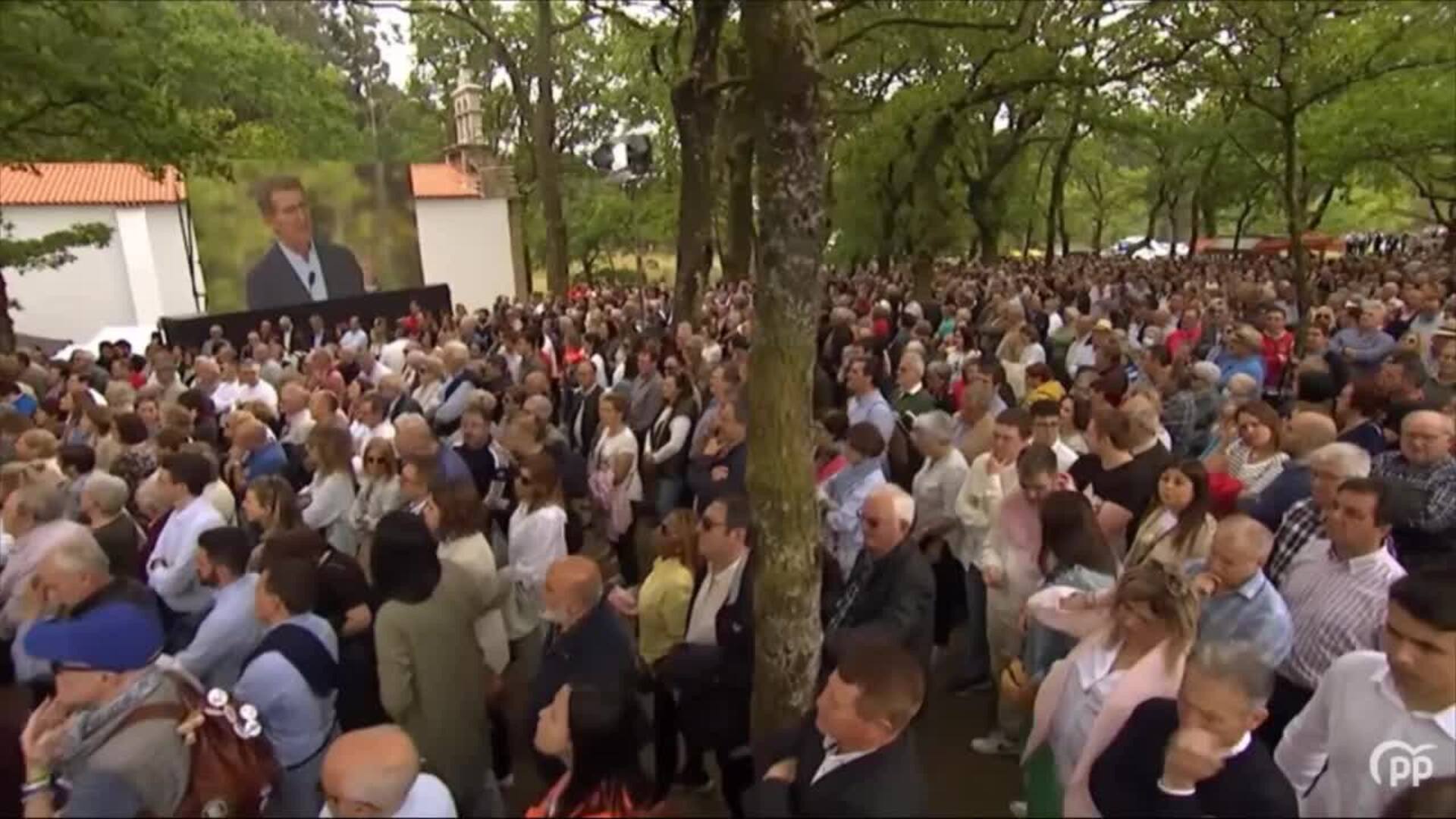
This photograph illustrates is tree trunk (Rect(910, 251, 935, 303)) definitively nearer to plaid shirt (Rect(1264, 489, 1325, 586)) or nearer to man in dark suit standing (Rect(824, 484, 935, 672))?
plaid shirt (Rect(1264, 489, 1325, 586))

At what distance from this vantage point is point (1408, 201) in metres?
56.7

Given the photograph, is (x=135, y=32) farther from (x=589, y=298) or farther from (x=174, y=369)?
(x=589, y=298)

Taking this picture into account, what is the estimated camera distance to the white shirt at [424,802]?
2.51 meters

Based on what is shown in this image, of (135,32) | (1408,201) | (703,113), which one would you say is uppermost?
(135,32)

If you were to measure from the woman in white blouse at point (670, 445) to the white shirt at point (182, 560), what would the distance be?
2.74 m

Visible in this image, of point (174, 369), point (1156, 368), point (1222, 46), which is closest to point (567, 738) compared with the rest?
point (1156, 368)

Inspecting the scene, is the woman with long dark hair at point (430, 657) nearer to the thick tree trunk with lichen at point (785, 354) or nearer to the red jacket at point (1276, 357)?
the thick tree trunk with lichen at point (785, 354)

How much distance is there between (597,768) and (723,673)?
61.3 inches

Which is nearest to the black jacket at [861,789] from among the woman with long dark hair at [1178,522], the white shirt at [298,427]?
the woman with long dark hair at [1178,522]

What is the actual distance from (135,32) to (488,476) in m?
10.8

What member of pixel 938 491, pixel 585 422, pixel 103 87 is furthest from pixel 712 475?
pixel 103 87

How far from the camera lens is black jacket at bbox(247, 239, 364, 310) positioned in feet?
81.0

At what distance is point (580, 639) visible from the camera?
143 inches

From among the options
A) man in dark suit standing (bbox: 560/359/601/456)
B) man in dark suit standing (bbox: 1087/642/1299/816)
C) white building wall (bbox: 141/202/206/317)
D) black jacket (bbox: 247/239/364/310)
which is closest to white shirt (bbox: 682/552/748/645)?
man in dark suit standing (bbox: 1087/642/1299/816)
